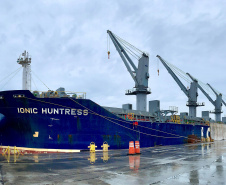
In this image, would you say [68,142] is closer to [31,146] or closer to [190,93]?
[31,146]

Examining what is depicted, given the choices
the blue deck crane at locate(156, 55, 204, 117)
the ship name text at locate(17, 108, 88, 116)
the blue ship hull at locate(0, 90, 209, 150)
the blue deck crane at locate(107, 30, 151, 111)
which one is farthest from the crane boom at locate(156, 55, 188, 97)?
the ship name text at locate(17, 108, 88, 116)

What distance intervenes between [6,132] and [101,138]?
28.9 feet

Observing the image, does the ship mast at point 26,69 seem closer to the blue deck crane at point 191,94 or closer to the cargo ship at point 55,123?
the cargo ship at point 55,123

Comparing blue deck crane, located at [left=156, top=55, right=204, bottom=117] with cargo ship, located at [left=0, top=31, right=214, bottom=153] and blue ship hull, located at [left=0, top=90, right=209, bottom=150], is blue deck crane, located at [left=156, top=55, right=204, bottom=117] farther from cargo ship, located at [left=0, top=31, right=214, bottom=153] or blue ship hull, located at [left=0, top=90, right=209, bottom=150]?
blue ship hull, located at [left=0, top=90, right=209, bottom=150]

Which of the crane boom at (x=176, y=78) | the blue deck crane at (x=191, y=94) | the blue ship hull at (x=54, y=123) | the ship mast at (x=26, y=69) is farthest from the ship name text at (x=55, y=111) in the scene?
the blue deck crane at (x=191, y=94)

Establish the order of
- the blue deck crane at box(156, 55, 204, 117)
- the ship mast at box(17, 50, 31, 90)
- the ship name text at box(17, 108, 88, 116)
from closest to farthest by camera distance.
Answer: the ship name text at box(17, 108, 88, 116), the ship mast at box(17, 50, 31, 90), the blue deck crane at box(156, 55, 204, 117)

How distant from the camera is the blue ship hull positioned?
67.2 feet

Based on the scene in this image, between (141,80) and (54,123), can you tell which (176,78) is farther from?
(54,123)

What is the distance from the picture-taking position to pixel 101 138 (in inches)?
915

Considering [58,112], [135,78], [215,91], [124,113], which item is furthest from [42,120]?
[215,91]

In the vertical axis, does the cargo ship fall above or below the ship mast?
below

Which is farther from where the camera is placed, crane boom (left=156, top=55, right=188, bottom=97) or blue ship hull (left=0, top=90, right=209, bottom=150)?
crane boom (left=156, top=55, right=188, bottom=97)

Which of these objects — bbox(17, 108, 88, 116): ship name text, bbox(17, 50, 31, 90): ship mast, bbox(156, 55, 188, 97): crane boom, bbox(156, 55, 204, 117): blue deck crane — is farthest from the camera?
bbox(156, 55, 204, 117): blue deck crane

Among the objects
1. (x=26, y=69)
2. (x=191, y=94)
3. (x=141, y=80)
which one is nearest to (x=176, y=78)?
(x=191, y=94)
